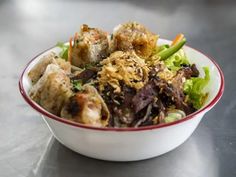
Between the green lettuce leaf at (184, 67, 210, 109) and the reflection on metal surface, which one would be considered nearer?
the green lettuce leaf at (184, 67, 210, 109)

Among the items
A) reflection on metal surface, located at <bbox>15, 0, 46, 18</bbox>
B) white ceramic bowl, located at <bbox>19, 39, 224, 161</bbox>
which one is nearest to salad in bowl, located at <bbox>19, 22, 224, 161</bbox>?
white ceramic bowl, located at <bbox>19, 39, 224, 161</bbox>

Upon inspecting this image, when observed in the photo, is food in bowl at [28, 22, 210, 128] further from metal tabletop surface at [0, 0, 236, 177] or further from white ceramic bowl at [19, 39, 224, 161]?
metal tabletop surface at [0, 0, 236, 177]

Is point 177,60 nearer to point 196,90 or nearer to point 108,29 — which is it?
point 196,90

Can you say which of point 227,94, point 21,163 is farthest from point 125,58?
point 227,94

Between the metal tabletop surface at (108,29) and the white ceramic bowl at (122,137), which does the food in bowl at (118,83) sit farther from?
the metal tabletop surface at (108,29)

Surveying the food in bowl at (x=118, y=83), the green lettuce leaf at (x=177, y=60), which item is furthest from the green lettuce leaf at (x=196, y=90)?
the green lettuce leaf at (x=177, y=60)

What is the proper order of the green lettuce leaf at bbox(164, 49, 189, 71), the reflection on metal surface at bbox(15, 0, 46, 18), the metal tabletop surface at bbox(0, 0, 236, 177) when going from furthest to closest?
the reflection on metal surface at bbox(15, 0, 46, 18) < the green lettuce leaf at bbox(164, 49, 189, 71) < the metal tabletop surface at bbox(0, 0, 236, 177)

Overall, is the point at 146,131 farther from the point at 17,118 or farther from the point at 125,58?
the point at 17,118
